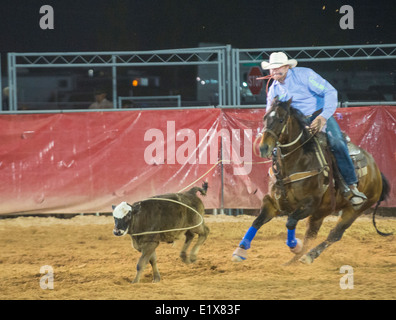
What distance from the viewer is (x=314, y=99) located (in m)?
6.61

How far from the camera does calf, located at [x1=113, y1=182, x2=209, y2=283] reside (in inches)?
232

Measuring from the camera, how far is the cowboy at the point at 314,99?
6.34 m

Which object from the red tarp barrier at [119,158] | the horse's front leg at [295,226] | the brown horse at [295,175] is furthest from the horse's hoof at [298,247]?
the red tarp barrier at [119,158]

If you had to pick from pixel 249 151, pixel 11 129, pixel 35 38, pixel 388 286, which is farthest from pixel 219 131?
pixel 35 38

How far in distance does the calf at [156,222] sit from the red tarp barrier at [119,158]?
12.4 ft

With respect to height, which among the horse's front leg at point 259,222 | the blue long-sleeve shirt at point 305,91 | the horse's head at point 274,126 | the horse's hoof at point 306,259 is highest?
the blue long-sleeve shirt at point 305,91

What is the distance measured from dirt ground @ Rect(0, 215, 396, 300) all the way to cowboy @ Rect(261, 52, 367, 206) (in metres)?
1.12

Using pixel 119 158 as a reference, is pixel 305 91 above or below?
above

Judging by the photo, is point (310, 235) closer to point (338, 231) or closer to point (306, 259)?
point (338, 231)

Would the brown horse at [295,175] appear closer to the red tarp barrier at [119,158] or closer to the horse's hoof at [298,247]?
the horse's hoof at [298,247]

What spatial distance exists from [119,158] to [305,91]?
202 inches

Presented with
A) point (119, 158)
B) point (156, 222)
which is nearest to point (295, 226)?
point (156, 222)

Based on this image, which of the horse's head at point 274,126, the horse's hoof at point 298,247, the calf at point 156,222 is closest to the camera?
the horse's head at point 274,126
